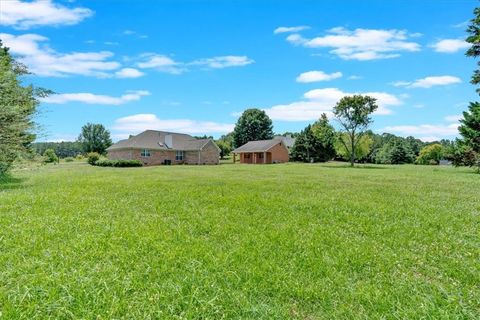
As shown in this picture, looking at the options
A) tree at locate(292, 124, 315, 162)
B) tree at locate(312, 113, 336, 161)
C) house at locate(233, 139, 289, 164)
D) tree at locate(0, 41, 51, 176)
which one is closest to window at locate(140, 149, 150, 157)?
house at locate(233, 139, 289, 164)

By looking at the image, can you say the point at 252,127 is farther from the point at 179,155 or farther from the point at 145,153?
the point at 145,153

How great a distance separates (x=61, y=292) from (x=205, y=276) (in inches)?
63.7

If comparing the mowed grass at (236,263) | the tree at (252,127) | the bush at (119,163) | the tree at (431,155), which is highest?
the tree at (252,127)

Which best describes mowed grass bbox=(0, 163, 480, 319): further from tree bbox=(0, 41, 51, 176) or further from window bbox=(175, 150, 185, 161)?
window bbox=(175, 150, 185, 161)

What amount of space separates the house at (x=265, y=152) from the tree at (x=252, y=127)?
52.6 feet

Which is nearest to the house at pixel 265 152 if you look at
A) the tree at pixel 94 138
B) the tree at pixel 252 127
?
the tree at pixel 252 127

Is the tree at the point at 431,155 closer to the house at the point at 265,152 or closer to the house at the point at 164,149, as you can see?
the house at the point at 265,152

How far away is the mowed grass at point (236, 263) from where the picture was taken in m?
3.28

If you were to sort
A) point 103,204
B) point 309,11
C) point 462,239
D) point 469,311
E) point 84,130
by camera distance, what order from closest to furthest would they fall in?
point 469,311 < point 462,239 < point 103,204 < point 309,11 < point 84,130

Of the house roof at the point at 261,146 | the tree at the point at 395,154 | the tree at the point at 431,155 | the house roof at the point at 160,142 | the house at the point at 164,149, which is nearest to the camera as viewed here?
the house at the point at 164,149

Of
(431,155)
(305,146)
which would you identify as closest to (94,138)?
(305,146)

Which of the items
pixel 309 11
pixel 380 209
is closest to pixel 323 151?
pixel 309 11

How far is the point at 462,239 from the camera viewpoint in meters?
5.72

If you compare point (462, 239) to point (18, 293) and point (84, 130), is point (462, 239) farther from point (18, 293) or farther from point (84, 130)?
point (84, 130)
